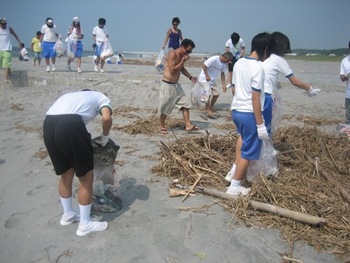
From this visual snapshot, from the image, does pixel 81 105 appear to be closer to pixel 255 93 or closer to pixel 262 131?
pixel 255 93

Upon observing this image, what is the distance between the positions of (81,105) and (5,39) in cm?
889

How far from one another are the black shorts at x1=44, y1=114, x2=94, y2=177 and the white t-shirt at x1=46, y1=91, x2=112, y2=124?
2.0 inches

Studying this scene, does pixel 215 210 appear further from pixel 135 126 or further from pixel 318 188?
pixel 135 126

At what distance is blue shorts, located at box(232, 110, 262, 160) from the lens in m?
3.43

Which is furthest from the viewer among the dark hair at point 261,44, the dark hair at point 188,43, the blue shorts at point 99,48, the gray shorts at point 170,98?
the blue shorts at point 99,48

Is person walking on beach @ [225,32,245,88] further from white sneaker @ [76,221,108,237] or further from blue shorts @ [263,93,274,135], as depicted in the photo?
white sneaker @ [76,221,108,237]

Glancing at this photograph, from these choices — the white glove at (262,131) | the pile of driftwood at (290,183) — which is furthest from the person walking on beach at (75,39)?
the white glove at (262,131)

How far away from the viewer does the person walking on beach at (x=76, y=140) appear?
2.75 m

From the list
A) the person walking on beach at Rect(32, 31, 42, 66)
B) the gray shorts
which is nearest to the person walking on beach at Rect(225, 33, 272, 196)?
the gray shorts

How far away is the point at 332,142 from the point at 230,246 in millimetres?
3192

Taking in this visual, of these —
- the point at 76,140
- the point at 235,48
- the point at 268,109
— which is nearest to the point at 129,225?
the point at 76,140

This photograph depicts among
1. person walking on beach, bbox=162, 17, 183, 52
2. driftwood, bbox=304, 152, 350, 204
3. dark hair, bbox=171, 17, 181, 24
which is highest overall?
dark hair, bbox=171, 17, 181, 24

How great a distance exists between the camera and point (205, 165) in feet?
14.1

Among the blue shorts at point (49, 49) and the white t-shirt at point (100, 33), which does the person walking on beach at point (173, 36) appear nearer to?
the white t-shirt at point (100, 33)
